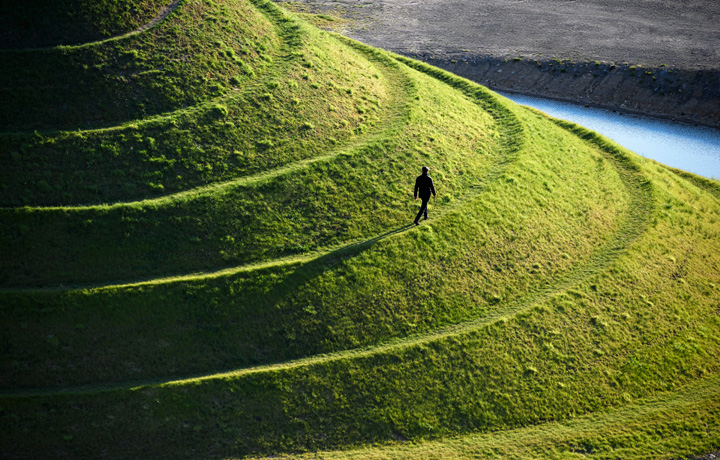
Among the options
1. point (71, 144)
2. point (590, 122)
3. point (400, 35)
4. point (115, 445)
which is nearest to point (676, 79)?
point (590, 122)

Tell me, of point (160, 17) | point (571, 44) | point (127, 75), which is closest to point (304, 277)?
point (127, 75)

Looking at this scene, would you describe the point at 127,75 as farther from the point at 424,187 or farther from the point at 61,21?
the point at 424,187

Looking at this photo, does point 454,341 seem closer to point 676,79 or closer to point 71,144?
point 71,144

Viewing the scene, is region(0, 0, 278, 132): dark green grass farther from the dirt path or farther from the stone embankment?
the stone embankment

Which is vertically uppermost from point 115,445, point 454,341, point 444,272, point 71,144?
point 71,144

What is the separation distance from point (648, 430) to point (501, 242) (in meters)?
12.1

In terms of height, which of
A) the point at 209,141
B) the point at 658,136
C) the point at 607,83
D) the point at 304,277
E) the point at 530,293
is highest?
the point at 607,83

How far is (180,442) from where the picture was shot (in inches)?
915

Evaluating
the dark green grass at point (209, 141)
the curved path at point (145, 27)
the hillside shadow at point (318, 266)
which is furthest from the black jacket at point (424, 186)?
the curved path at point (145, 27)

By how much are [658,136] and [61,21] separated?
2013 inches

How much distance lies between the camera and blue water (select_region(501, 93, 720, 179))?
48.8 m

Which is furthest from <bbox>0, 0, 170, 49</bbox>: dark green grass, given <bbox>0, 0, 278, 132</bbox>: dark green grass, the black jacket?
the black jacket

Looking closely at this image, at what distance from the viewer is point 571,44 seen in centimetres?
6894

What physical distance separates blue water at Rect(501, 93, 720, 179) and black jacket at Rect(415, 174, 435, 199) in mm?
29397
